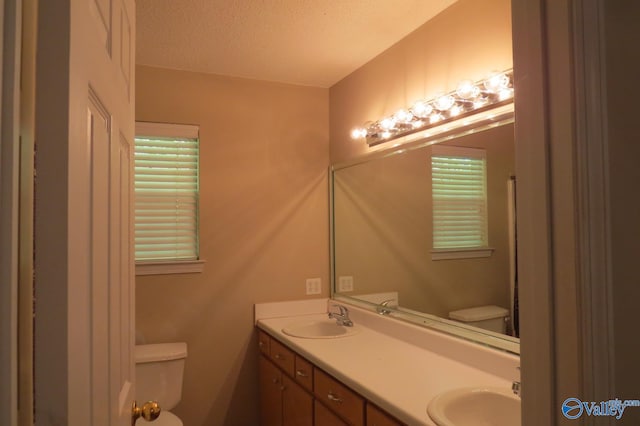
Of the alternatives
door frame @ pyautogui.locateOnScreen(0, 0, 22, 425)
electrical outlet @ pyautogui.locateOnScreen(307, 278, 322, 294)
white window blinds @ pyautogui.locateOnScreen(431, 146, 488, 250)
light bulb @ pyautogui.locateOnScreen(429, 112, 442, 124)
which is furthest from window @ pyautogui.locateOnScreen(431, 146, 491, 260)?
door frame @ pyautogui.locateOnScreen(0, 0, 22, 425)

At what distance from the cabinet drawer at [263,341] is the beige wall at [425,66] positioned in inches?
49.6

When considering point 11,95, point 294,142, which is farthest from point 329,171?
point 11,95

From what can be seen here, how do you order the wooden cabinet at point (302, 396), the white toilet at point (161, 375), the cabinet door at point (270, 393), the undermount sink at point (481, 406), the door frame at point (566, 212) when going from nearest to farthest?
the door frame at point (566, 212) < the undermount sink at point (481, 406) < the wooden cabinet at point (302, 396) < the white toilet at point (161, 375) < the cabinet door at point (270, 393)

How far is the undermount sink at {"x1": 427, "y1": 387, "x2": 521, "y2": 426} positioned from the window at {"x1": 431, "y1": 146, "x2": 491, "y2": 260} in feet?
1.89

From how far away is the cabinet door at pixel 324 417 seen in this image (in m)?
1.73

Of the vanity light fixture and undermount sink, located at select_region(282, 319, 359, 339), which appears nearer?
the vanity light fixture

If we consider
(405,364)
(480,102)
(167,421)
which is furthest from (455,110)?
(167,421)

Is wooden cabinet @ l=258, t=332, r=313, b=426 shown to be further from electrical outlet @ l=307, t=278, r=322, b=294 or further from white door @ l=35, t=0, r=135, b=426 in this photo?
white door @ l=35, t=0, r=135, b=426

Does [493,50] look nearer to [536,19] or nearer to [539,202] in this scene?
[536,19]

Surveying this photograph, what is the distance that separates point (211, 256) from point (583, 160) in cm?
232

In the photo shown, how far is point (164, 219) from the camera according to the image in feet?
8.51

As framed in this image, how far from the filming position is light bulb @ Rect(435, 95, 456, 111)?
187 centimetres

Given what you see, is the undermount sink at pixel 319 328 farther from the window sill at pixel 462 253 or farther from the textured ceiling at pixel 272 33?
the textured ceiling at pixel 272 33

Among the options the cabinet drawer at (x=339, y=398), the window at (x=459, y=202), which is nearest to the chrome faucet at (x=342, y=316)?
the cabinet drawer at (x=339, y=398)
